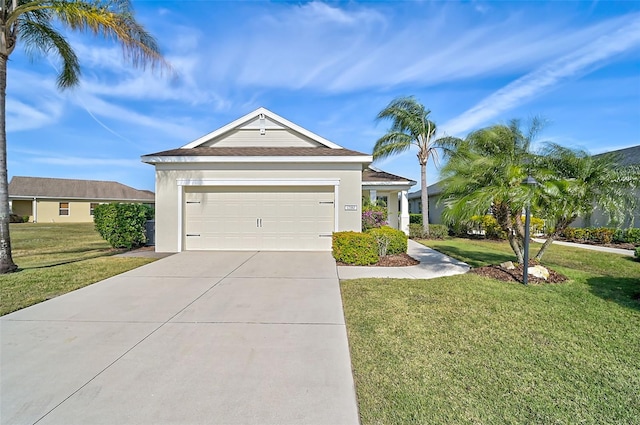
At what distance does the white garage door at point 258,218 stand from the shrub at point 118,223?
2.42m

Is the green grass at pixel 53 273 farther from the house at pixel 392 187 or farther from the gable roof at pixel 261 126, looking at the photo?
the house at pixel 392 187

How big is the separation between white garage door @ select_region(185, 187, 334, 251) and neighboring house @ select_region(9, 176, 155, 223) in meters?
21.0

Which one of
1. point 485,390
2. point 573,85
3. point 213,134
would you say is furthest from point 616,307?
point 213,134

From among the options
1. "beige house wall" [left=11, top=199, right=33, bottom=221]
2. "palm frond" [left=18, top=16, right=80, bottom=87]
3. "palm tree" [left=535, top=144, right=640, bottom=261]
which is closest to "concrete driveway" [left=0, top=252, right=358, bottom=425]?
"palm tree" [left=535, top=144, right=640, bottom=261]

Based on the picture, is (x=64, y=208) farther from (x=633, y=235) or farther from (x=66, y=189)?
(x=633, y=235)

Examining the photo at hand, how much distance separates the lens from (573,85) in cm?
1093

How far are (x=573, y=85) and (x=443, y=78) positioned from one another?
4573mm

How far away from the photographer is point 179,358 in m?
3.19

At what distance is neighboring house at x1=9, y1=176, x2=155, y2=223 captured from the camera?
29.2 meters

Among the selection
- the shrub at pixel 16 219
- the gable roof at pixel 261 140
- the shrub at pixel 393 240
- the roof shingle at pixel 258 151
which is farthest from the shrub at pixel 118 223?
the shrub at pixel 16 219

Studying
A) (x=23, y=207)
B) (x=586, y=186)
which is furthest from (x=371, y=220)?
(x=23, y=207)

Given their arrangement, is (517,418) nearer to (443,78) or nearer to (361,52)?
(361,52)

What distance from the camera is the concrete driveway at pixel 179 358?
7.84ft

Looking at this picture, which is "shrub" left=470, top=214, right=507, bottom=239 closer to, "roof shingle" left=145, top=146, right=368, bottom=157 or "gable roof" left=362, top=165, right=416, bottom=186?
"gable roof" left=362, top=165, right=416, bottom=186
